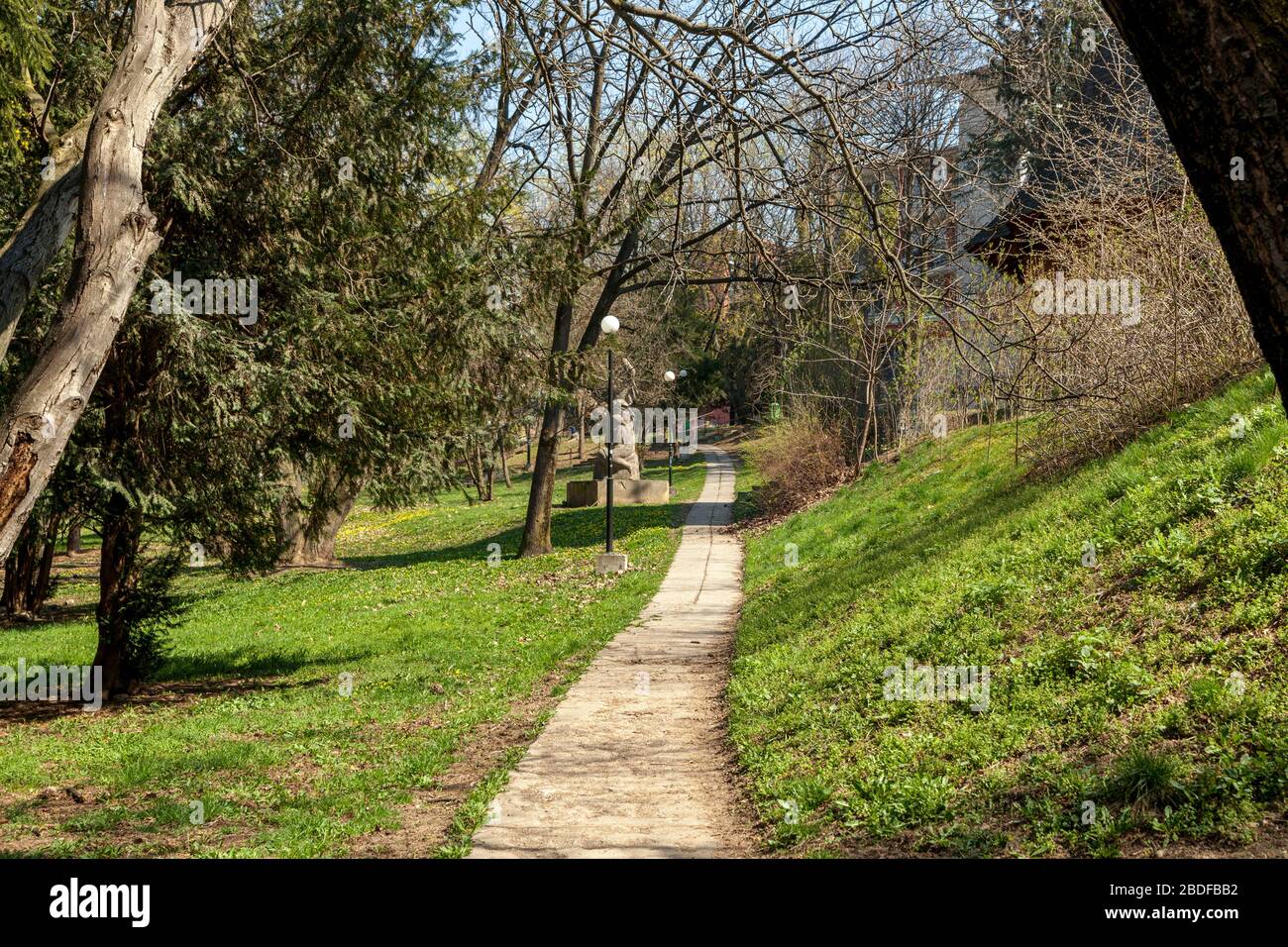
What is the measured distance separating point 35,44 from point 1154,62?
319 inches

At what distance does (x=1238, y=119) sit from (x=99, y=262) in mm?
5214

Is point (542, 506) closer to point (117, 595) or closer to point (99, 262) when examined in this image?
point (117, 595)

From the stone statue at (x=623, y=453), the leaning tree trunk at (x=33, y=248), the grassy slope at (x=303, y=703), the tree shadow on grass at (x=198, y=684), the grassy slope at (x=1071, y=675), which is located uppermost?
the leaning tree trunk at (x=33, y=248)

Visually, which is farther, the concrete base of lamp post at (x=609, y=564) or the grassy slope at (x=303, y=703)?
the concrete base of lamp post at (x=609, y=564)

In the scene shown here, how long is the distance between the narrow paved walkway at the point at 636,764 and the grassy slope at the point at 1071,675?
0.34 m

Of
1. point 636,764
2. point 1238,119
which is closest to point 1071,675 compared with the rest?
point 636,764

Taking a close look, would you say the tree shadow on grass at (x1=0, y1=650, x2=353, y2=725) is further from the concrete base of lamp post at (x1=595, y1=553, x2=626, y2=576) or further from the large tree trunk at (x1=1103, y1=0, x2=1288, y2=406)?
the large tree trunk at (x1=1103, y1=0, x2=1288, y2=406)

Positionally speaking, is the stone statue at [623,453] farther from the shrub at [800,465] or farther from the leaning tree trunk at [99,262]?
the leaning tree trunk at [99,262]

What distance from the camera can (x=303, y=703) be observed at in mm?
10430

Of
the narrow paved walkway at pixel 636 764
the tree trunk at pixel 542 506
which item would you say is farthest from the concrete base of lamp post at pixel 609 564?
the narrow paved walkway at pixel 636 764

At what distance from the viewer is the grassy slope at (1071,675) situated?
14.9ft

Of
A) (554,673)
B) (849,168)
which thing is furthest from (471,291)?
(849,168)
